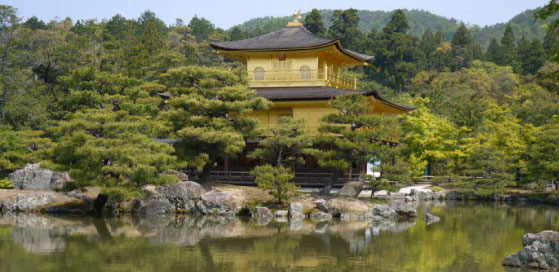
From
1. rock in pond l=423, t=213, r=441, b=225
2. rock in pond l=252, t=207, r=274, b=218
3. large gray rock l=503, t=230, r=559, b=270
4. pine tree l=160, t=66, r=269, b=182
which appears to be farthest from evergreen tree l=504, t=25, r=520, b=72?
large gray rock l=503, t=230, r=559, b=270

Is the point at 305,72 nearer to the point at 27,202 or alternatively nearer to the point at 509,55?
the point at 27,202

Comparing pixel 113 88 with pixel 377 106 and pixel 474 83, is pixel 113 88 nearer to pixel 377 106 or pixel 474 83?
A: pixel 377 106

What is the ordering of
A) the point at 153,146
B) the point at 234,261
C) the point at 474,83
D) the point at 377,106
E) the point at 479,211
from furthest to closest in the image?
1. the point at 474,83
2. the point at 377,106
3. the point at 479,211
4. the point at 153,146
5. the point at 234,261

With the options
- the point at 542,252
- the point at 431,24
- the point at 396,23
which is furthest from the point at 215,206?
the point at 431,24

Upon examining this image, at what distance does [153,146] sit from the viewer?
20609 mm

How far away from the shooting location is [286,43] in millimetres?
28703

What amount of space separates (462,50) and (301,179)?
4533 centimetres

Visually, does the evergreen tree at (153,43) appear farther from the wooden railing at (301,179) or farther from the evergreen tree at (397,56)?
the evergreen tree at (397,56)

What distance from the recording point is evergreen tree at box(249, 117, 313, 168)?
22969 mm

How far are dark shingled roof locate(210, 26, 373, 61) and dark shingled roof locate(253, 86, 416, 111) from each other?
195cm

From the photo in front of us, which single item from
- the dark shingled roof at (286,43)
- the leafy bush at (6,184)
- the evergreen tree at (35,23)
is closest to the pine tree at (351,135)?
the dark shingled roof at (286,43)

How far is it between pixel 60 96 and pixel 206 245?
1004 inches

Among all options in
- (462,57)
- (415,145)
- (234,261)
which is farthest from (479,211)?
(462,57)

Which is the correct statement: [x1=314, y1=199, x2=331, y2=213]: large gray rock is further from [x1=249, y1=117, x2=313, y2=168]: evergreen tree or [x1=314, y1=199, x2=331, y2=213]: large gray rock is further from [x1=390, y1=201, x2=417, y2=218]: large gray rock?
[x1=390, y1=201, x2=417, y2=218]: large gray rock
